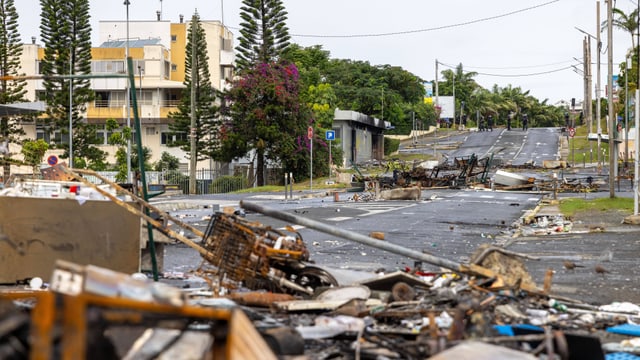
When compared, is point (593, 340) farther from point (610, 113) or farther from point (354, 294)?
point (610, 113)

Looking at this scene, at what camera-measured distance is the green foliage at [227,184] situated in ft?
164

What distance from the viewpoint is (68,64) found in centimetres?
Answer: 5262

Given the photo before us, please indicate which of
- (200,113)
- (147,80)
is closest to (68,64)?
(200,113)

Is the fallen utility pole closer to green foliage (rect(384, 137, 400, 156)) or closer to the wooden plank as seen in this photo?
the wooden plank

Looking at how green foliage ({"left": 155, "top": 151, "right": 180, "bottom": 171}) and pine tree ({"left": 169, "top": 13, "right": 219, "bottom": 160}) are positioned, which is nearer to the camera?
pine tree ({"left": 169, "top": 13, "right": 219, "bottom": 160})

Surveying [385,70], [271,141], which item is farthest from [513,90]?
[271,141]

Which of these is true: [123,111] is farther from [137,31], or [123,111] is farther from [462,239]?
[462,239]

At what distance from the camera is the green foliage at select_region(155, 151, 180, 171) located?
204 ft

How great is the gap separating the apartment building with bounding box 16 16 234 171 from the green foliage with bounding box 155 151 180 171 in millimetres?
885

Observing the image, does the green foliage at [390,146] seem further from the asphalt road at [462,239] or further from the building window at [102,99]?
the asphalt road at [462,239]

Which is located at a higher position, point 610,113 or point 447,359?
point 610,113

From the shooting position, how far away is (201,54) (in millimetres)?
58188

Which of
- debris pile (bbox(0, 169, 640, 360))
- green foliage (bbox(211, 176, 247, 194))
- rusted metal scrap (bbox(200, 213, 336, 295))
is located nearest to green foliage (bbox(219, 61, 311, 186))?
green foliage (bbox(211, 176, 247, 194))

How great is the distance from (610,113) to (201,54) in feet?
109
